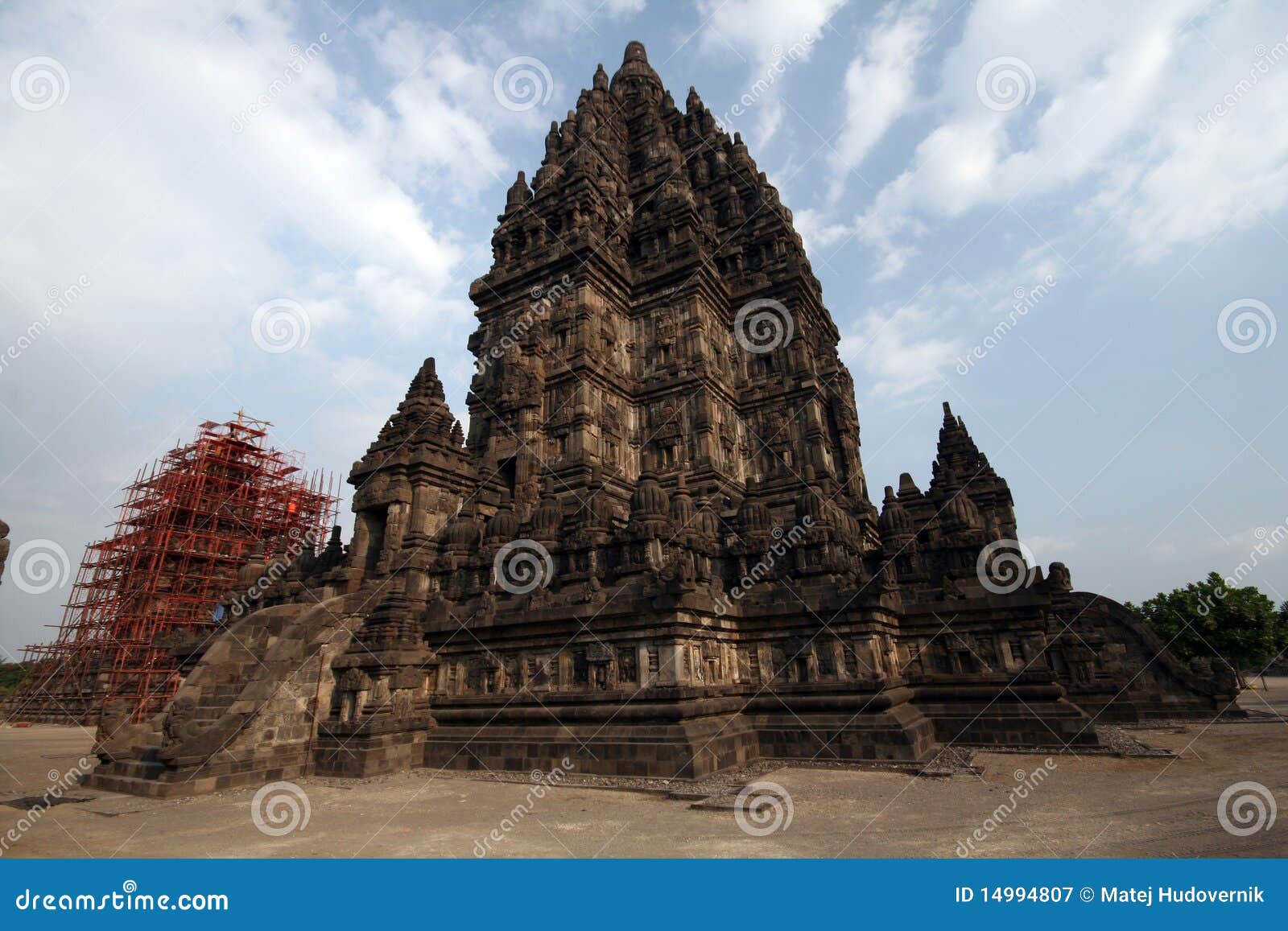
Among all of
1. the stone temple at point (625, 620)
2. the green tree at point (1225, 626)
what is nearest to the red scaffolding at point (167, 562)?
the stone temple at point (625, 620)

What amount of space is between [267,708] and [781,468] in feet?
68.0

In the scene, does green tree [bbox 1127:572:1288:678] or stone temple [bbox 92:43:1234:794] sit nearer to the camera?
stone temple [bbox 92:43:1234:794]

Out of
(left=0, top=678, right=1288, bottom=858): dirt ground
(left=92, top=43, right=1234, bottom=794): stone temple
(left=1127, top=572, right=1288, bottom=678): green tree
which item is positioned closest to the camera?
(left=0, top=678, right=1288, bottom=858): dirt ground

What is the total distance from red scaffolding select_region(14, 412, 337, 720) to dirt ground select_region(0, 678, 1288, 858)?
78.7 feet

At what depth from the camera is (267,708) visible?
13.1m

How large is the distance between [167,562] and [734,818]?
143ft

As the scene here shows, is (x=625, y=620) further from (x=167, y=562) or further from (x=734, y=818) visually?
(x=167, y=562)

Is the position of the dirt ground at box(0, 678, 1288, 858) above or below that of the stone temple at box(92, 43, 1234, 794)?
below

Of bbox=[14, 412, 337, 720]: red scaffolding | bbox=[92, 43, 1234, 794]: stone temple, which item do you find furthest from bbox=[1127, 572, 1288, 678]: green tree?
bbox=[14, 412, 337, 720]: red scaffolding

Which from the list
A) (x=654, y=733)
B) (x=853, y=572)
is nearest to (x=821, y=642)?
(x=853, y=572)

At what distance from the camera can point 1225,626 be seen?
33.9 meters

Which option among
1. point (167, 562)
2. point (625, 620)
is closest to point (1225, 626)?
point (625, 620)

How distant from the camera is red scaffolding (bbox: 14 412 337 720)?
116 feet

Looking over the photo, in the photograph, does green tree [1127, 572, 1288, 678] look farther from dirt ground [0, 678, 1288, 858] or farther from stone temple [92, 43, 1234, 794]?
dirt ground [0, 678, 1288, 858]
